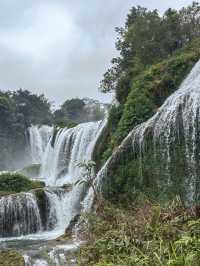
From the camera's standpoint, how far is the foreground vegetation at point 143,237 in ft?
18.9

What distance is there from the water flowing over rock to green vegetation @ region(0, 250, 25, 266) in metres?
5.41

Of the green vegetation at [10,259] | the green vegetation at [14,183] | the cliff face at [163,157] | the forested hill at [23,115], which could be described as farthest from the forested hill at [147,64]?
the forested hill at [23,115]

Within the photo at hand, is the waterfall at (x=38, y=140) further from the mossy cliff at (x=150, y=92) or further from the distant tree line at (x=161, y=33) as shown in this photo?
the mossy cliff at (x=150, y=92)

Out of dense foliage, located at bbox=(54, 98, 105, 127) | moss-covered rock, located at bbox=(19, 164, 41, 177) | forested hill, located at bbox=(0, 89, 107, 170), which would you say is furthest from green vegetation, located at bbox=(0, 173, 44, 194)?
dense foliage, located at bbox=(54, 98, 105, 127)

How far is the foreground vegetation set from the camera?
18.9ft

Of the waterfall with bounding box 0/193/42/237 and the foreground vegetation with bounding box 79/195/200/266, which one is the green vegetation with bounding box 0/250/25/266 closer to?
the foreground vegetation with bounding box 79/195/200/266

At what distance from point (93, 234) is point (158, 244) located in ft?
6.06

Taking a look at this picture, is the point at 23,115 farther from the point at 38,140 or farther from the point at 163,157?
the point at 163,157

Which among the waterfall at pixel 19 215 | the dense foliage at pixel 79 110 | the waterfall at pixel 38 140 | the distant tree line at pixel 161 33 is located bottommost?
the waterfall at pixel 19 215

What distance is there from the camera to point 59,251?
1216 cm

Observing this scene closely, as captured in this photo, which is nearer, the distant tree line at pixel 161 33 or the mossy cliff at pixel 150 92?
the mossy cliff at pixel 150 92

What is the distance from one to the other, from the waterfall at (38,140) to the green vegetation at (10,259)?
119ft

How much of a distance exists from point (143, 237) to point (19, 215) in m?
14.9

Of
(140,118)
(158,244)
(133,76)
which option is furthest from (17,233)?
(158,244)
